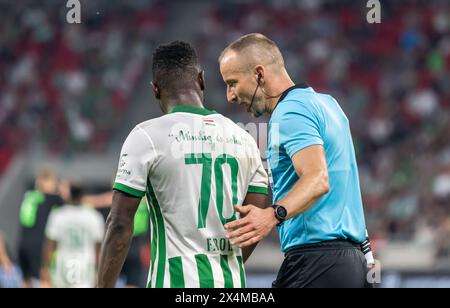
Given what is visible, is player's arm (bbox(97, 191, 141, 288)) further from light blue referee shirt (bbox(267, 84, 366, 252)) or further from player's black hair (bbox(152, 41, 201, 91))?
light blue referee shirt (bbox(267, 84, 366, 252))

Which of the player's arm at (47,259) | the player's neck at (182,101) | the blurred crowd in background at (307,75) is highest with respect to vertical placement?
the blurred crowd in background at (307,75)

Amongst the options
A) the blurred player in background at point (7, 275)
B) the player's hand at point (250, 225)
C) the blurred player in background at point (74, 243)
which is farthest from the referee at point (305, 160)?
the blurred player in background at point (7, 275)

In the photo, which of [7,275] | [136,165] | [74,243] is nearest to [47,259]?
[74,243]

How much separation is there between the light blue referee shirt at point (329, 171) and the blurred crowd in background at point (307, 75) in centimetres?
924

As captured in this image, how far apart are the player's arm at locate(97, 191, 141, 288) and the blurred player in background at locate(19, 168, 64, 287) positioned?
740 centimetres

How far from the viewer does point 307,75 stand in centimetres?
1916

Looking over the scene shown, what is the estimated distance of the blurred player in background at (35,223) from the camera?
11375 millimetres

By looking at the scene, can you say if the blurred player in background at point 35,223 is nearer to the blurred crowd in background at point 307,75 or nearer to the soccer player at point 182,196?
the blurred crowd in background at point 307,75

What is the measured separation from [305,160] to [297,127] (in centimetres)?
18

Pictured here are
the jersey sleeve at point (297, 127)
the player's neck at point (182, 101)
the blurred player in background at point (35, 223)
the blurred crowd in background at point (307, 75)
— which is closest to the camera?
the jersey sleeve at point (297, 127)

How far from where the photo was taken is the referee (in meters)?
4.30

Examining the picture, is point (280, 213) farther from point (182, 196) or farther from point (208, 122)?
point (208, 122)

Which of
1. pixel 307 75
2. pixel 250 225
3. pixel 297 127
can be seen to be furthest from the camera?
pixel 307 75
